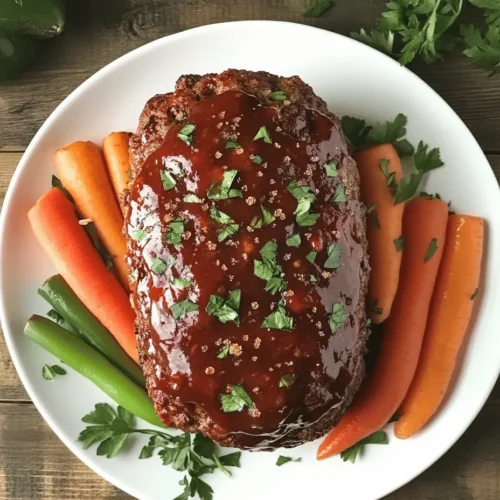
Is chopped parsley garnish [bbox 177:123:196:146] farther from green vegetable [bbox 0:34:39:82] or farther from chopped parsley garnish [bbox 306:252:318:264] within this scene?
green vegetable [bbox 0:34:39:82]

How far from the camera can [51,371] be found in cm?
300

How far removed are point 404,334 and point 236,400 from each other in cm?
78

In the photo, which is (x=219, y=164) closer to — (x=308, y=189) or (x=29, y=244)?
(x=308, y=189)

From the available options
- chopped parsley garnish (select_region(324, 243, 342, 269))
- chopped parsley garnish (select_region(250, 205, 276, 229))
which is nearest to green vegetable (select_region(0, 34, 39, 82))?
chopped parsley garnish (select_region(250, 205, 276, 229))

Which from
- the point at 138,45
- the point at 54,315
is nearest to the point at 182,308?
the point at 54,315

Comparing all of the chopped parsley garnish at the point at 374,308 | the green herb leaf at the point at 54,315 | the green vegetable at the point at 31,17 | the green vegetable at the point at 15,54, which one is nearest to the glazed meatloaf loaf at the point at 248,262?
the chopped parsley garnish at the point at 374,308

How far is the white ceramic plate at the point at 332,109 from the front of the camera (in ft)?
9.34

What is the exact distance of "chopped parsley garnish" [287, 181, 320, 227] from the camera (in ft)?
7.98

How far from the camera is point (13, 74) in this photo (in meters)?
3.18

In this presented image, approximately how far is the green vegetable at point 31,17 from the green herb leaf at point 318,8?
1039mm

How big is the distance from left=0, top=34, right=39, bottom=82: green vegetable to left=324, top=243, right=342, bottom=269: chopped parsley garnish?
165 centimetres

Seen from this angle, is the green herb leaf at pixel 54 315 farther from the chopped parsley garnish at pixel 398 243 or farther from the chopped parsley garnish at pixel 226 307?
the chopped parsley garnish at pixel 398 243

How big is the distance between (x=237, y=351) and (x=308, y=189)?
1.95 feet

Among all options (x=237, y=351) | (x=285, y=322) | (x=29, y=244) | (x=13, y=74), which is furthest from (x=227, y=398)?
(x=13, y=74)
